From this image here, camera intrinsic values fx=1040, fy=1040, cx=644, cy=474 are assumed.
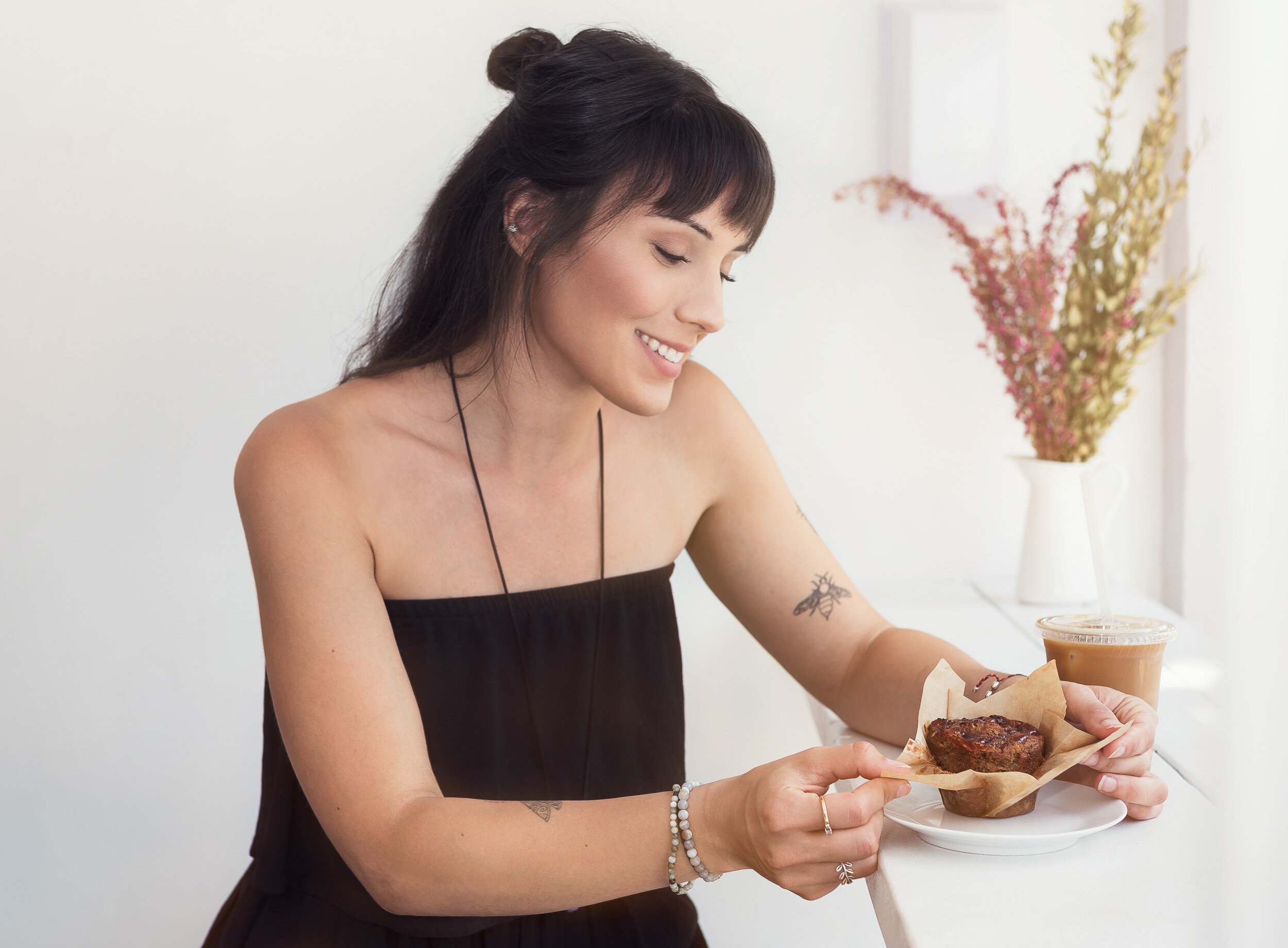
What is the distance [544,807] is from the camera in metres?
0.79

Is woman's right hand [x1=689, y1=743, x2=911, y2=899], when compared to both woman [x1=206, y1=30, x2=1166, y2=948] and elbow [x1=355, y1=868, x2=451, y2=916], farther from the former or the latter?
elbow [x1=355, y1=868, x2=451, y2=916]

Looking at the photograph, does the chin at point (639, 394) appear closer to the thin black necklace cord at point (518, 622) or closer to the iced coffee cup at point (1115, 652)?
the thin black necklace cord at point (518, 622)

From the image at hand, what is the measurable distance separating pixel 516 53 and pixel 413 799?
28.7 inches

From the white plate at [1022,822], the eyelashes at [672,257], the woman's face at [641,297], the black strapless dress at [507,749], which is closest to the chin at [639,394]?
the woman's face at [641,297]

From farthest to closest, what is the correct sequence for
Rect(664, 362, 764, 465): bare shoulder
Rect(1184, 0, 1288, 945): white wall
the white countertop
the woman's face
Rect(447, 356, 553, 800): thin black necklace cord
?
1. Rect(664, 362, 764, 465): bare shoulder
2. Rect(447, 356, 553, 800): thin black necklace cord
3. the woman's face
4. the white countertop
5. Rect(1184, 0, 1288, 945): white wall

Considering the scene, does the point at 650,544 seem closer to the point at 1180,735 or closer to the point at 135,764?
the point at 1180,735

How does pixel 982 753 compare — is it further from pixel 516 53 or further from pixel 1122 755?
pixel 516 53

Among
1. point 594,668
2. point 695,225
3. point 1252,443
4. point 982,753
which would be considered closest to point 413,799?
point 594,668

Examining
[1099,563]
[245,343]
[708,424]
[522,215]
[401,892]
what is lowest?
[401,892]

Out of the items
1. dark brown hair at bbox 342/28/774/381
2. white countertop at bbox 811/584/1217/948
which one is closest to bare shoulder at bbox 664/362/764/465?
dark brown hair at bbox 342/28/774/381

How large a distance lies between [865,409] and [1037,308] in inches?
11.9

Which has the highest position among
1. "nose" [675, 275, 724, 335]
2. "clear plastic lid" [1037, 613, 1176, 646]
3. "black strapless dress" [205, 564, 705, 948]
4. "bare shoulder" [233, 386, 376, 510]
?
"nose" [675, 275, 724, 335]

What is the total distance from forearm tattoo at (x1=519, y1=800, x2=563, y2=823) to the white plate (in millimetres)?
245

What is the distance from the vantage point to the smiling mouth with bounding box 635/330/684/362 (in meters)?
0.97
